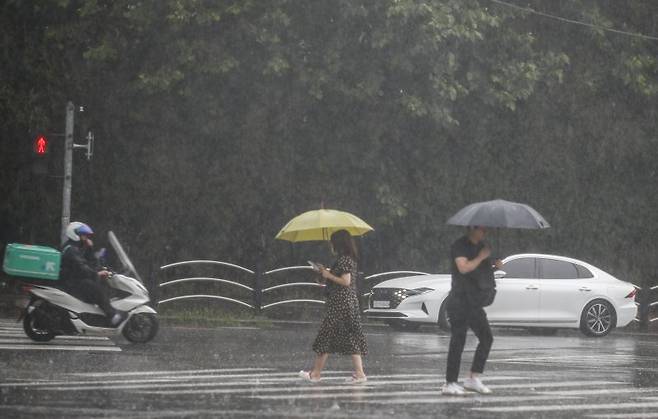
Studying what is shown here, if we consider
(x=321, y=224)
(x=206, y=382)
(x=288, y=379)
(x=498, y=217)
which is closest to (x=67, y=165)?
(x=321, y=224)

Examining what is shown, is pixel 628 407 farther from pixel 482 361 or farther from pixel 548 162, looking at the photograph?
pixel 548 162

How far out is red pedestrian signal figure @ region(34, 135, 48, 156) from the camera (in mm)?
24650

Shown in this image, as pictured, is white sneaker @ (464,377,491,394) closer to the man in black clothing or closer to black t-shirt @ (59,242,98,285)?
the man in black clothing

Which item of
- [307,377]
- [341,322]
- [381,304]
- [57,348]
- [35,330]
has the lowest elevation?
[307,377]

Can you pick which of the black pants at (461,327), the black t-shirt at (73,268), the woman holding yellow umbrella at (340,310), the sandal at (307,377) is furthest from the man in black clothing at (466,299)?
the black t-shirt at (73,268)

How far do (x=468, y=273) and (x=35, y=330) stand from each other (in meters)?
7.46

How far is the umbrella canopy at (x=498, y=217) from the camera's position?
13.9 meters

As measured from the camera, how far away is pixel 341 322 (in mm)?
15188

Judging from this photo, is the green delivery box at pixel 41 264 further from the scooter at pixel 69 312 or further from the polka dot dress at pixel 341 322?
the polka dot dress at pixel 341 322

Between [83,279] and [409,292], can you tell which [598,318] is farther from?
[83,279]

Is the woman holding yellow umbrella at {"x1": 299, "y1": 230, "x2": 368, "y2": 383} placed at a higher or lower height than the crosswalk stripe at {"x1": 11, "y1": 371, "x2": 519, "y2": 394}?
higher

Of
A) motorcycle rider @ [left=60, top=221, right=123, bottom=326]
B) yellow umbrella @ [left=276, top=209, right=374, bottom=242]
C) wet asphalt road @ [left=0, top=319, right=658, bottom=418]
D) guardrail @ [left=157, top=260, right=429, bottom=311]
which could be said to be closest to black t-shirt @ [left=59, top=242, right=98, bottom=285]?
motorcycle rider @ [left=60, top=221, right=123, bottom=326]

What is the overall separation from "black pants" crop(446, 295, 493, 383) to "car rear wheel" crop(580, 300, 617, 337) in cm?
1231

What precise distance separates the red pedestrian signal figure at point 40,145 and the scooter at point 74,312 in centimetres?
565
